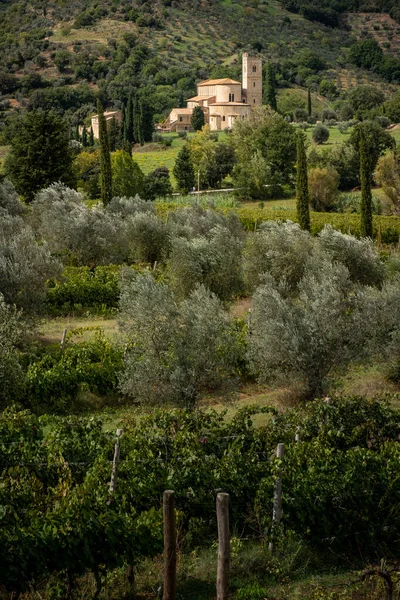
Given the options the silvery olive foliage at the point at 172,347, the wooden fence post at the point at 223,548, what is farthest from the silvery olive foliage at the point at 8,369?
the wooden fence post at the point at 223,548

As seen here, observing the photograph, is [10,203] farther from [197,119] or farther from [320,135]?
[197,119]

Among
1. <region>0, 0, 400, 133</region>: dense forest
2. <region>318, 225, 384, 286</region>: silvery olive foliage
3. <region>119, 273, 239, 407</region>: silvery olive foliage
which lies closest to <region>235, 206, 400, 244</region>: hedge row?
<region>318, 225, 384, 286</region>: silvery olive foliage

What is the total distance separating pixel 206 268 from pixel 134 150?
5338cm

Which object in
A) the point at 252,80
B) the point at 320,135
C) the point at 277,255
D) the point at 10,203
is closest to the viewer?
the point at 277,255

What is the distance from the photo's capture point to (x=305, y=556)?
11711 millimetres

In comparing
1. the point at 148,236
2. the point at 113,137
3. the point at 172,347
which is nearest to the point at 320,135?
the point at 113,137

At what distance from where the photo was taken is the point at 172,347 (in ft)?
57.9

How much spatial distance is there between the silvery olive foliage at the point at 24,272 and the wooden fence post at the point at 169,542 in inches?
569

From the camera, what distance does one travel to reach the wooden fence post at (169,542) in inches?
333

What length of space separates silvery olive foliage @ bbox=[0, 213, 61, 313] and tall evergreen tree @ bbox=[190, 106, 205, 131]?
70365 millimetres

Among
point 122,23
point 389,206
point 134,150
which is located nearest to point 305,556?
point 389,206

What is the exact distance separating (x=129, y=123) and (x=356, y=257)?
178ft

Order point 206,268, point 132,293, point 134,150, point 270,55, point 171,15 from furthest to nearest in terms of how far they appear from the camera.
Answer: point 171,15
point 270,55
point 134,150
point 206,268
point 132,293

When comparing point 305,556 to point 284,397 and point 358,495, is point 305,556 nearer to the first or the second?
point 358,495
